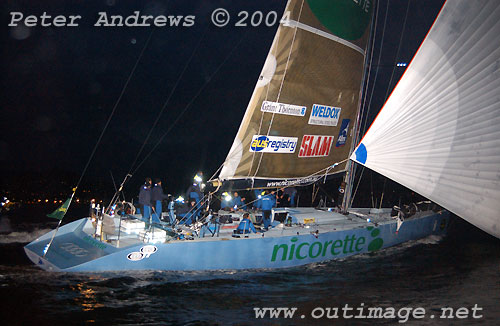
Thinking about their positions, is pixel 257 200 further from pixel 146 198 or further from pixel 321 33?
pixel 321 33

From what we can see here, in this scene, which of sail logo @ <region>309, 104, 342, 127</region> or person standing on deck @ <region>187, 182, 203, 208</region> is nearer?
person standing on deck @ <region>187, 182, 203, 208</region>

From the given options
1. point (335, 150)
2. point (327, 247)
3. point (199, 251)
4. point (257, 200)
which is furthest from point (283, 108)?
point (199, 251)

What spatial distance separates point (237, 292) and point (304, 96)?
5889 mm

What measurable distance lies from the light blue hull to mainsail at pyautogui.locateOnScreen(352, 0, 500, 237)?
4.74 m

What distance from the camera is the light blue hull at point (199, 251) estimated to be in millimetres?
9945

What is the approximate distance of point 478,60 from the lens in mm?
5504

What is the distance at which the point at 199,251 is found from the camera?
35.5 ft

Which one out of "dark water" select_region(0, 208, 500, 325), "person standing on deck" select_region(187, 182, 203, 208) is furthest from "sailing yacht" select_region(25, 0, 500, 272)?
"person standing on deck" select_region(187, 182, 203, 208)

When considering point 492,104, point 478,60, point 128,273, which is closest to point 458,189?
point 492,104

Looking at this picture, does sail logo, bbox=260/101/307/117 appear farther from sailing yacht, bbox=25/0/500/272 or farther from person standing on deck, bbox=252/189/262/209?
person standing on deck, bbox=252/189/262/209

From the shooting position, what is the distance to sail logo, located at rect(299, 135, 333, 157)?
1383cm

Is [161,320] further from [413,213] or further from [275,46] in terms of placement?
[413,213]

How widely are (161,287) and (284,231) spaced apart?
4.01m

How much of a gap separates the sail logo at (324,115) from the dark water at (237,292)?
4044mm
